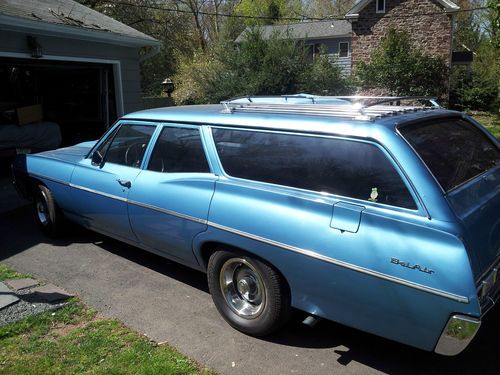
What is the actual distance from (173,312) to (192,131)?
5.00 ft

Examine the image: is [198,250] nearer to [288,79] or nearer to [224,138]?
[224,138]

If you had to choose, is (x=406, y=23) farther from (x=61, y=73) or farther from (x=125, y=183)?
(x=125, y=183)

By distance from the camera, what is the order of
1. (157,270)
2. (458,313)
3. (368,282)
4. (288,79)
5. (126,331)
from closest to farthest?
(458,313) → (368,282) → (126,331) → (157,270) → (288,79)

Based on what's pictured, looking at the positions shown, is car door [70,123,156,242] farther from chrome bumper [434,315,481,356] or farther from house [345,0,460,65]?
house [345,0,460,65]

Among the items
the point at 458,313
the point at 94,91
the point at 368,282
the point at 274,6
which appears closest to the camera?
the point at 458,313

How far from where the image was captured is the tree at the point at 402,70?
21.6 m

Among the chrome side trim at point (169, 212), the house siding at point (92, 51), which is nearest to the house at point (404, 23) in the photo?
the house siding at point (92, 51)

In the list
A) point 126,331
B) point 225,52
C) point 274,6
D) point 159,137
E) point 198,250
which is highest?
point 274,6

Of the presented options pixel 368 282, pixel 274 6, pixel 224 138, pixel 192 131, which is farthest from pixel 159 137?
pixel 274 6

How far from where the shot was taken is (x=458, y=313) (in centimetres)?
240

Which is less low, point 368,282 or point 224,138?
point 224,138

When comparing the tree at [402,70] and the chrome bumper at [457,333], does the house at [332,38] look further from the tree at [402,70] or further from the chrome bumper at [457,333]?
the chrome bumper at [457,333]

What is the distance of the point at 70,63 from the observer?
33.5 feet

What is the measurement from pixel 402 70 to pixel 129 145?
19.5 meters
